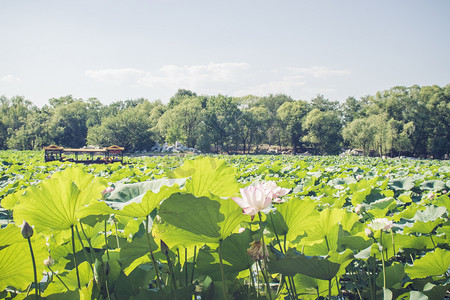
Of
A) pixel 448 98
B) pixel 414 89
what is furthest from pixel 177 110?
pixel 448 98

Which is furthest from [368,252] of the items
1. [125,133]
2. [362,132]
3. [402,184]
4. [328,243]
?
[125,133]

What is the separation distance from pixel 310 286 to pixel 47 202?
2.74ft

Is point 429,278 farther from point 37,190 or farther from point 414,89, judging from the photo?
point 414,89

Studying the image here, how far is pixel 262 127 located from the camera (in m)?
48.0

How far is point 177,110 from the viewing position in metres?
47.8

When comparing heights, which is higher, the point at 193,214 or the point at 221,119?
the point at 221,119

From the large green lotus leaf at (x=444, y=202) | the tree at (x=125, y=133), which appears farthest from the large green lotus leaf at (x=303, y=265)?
the tree at (x=125, y=133)

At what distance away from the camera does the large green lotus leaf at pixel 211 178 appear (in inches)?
29.3

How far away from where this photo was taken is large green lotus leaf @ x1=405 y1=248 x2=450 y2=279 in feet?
3.45

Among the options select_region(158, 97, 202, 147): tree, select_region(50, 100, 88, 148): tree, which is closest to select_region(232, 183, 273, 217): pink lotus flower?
select_region(158, 97, 202, 147): tree

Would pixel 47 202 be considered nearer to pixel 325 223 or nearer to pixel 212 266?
pixel 212 266

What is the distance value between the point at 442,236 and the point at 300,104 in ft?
169

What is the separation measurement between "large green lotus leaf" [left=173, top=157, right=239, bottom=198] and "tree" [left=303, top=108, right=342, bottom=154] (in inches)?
1790

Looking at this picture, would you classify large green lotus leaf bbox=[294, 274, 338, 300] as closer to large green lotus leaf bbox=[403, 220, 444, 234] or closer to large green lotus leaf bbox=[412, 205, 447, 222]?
large green lotus leaf bbox=[403, 220, 444, 234]
